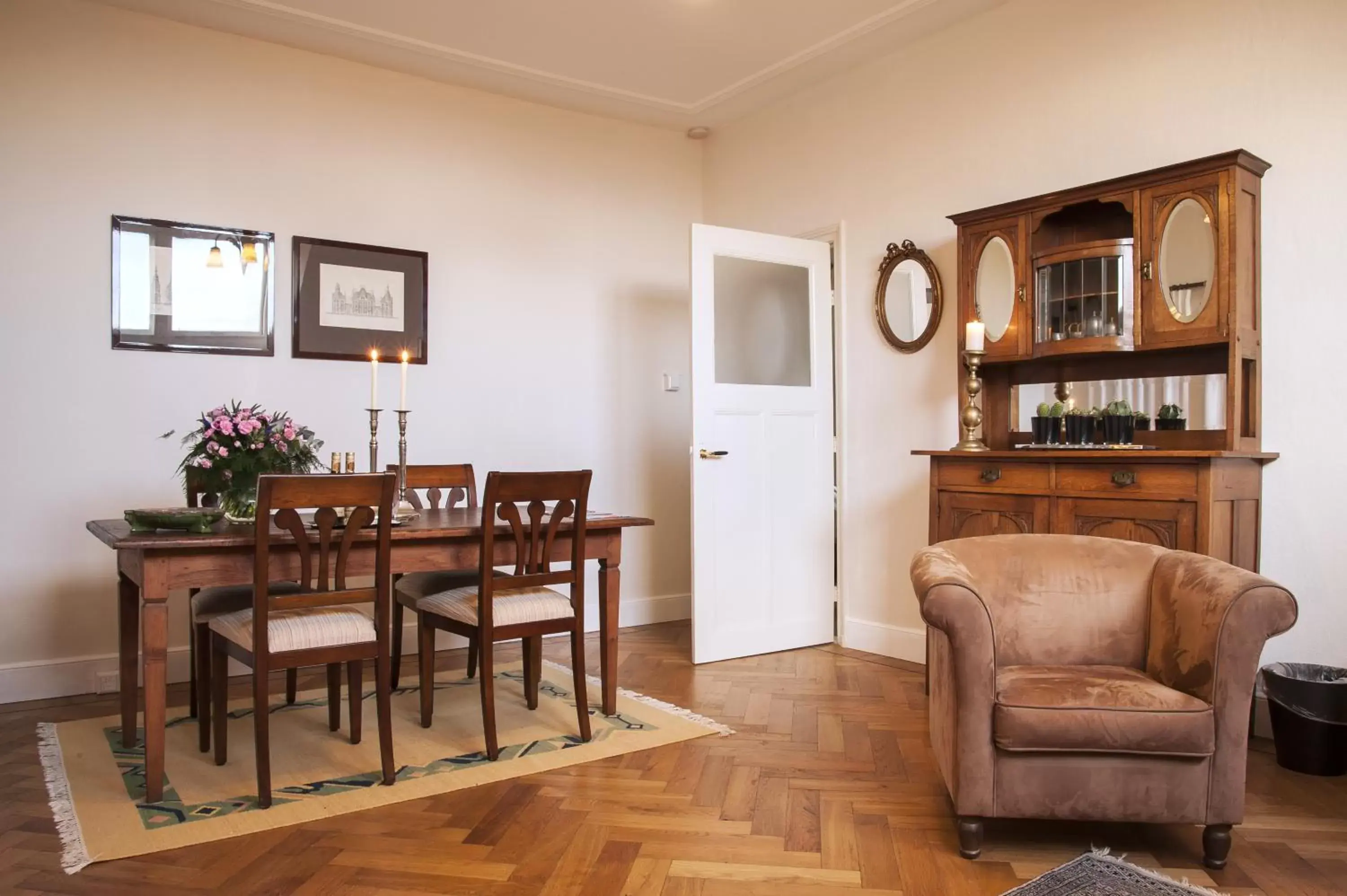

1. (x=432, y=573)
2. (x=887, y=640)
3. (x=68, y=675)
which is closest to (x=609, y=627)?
(x=432, y=573)

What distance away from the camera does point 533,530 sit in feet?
9.80

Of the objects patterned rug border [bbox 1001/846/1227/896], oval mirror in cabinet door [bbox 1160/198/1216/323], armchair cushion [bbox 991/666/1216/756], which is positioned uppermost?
oval mirror in cabinet door [bbox 1160/198/1216/323]

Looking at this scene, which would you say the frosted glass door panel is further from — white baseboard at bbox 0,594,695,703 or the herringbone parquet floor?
white baseboard at bbox 0,594,695,703

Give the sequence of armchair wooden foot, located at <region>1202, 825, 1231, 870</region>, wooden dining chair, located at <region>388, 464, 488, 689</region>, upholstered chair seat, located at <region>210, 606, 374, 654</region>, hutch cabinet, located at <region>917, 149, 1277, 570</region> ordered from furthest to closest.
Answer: wooden dining chair, located at <region>388, 464, 488, 689</region> → hutch cabinet, located at <region>917, 149, 1277, 570</region> → upholstered chair seat, located at <region>210, 606, 374, 654</region> → armchair wooden foot, located at <region>1202, 825, 1231, 870</region>

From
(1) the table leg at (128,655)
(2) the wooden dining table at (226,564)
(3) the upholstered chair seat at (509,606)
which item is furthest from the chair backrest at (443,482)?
(1) the table leg at (128,655)

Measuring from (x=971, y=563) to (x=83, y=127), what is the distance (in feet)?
12.5

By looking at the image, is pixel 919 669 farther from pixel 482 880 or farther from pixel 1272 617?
pixel 482 880

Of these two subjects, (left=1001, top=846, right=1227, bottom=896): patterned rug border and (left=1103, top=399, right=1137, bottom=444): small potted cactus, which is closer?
(left=1001, top=846, right=1227, bottom=896): patterned rug border

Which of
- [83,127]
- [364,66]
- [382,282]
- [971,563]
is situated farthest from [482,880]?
[364,66]

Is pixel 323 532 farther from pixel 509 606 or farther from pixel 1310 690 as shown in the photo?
pixel 1310 690

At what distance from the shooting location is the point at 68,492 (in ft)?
12.1

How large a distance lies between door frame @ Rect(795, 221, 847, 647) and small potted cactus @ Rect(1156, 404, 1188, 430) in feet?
5.09

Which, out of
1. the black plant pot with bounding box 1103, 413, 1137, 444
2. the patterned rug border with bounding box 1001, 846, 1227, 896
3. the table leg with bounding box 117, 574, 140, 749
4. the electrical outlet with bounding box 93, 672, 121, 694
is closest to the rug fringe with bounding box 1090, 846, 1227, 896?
the patterned rug border with bounding box 1001, 846, 1227, 896

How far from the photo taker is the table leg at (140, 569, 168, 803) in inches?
96.4
